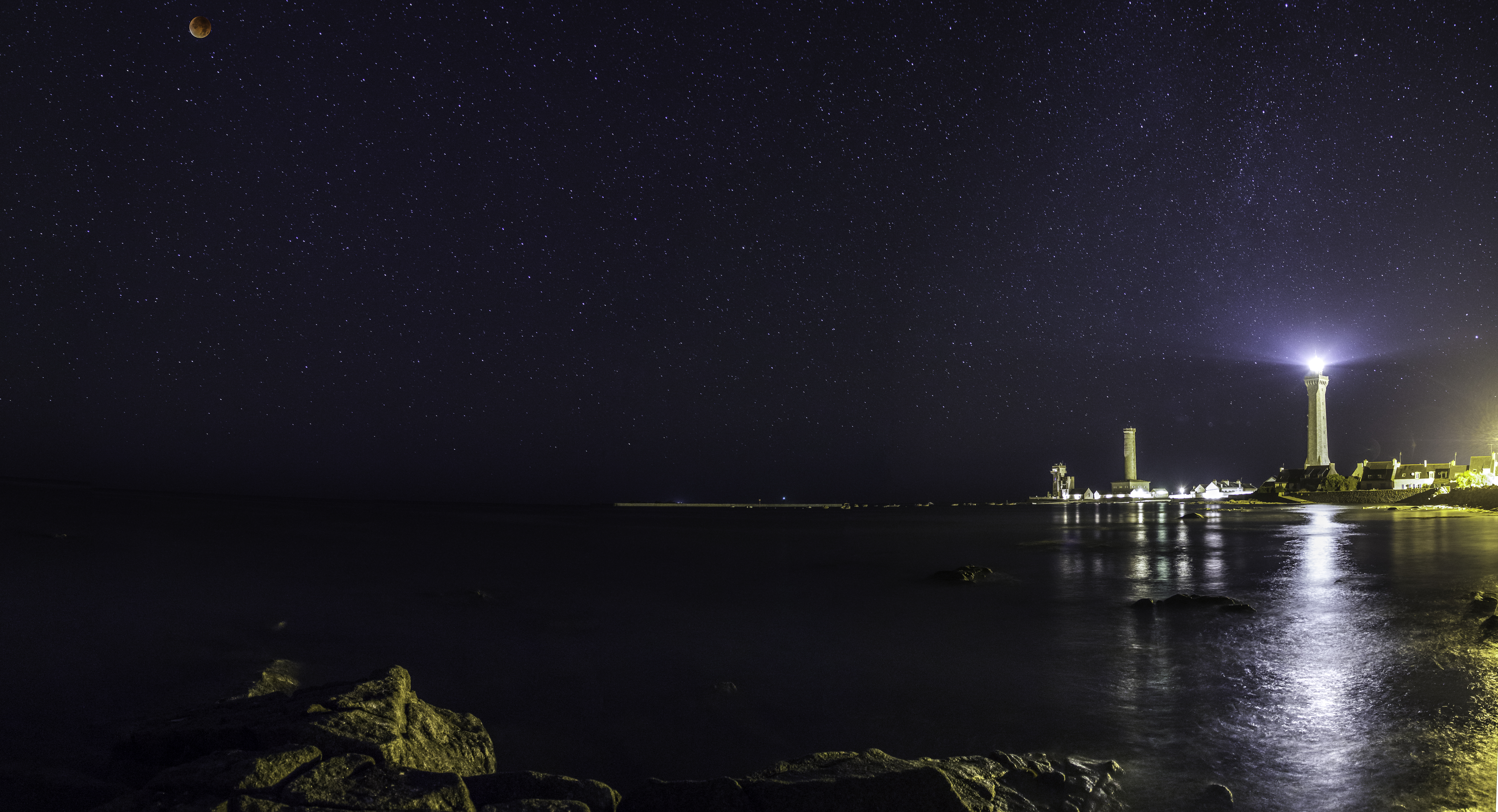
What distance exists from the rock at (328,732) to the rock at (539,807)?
1.23ft

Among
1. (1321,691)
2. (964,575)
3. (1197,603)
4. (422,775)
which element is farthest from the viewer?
(964,575)

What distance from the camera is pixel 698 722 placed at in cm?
707

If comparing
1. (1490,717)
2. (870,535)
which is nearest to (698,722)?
(1490,717)

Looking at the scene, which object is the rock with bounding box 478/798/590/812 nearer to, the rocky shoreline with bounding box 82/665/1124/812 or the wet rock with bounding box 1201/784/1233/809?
the rocky shoreline with bounding box 82/665/1124/812

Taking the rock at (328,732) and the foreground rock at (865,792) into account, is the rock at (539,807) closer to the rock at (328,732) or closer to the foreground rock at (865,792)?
the rock at (328,732)

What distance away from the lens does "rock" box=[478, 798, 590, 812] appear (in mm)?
3438

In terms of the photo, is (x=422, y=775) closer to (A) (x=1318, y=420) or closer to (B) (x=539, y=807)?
(B) (x=539, y=807)

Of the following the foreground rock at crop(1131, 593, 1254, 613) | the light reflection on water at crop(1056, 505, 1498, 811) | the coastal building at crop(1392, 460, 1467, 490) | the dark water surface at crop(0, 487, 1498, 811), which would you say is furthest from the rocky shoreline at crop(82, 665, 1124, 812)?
the coastal building at crop(1392, 460, 1467, 490)

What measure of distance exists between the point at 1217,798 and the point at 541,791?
14.9 ft

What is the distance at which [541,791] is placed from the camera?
380 centimetres

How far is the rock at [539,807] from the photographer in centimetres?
344

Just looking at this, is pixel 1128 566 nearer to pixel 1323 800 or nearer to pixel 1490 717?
pixel 1490 717

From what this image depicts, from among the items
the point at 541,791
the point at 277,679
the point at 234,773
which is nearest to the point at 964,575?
the point at 277,679

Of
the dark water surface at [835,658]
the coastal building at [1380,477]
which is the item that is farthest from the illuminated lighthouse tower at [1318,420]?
the dark water surface at [835,658]
